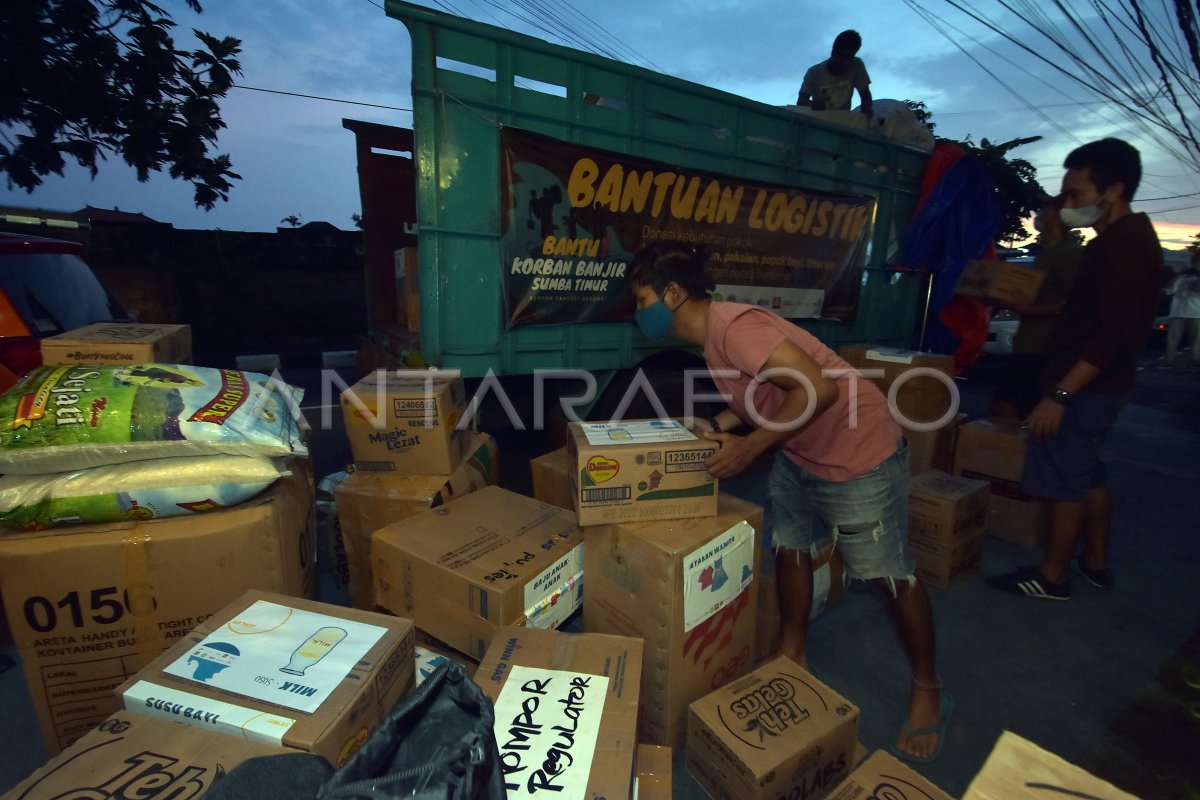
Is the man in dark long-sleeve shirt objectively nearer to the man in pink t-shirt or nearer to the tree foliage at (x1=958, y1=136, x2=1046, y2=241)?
the man in pink t-shirt

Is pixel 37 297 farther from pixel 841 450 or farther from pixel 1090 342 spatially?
pixel 1090 342

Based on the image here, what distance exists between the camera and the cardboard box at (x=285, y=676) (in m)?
1.18

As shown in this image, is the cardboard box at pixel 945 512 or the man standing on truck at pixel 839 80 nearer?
the cardboard box at pixel 945 512

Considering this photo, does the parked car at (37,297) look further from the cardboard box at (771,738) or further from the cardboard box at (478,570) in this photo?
the cardboard box at (771,738)

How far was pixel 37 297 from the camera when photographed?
2.71 m

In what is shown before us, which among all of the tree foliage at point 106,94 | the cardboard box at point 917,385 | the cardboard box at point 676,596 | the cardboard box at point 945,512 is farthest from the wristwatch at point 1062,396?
the tree foliage at point 106,94

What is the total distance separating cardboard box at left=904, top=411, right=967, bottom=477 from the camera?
368cm

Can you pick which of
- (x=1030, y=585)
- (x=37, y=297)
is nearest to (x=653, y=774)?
(x=1030, y=585)

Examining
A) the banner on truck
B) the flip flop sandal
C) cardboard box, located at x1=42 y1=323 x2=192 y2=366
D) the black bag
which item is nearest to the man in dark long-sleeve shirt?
the flip flop sandal

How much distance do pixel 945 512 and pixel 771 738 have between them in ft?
5.99

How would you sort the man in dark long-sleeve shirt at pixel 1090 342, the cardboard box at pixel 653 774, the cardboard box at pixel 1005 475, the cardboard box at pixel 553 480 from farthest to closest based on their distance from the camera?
the cardboard box at pixel 1005 475 → the cardboard box at pixel 553 480 → the man in dark long-sleeve shirt at pixel 1090 342 → the cardboard box at pixel 653 774

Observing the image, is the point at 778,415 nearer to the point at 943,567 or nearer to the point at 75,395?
the point at 943,567

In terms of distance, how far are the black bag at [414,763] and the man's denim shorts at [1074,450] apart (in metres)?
2.89

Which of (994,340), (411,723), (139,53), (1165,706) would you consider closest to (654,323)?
(411,723)
